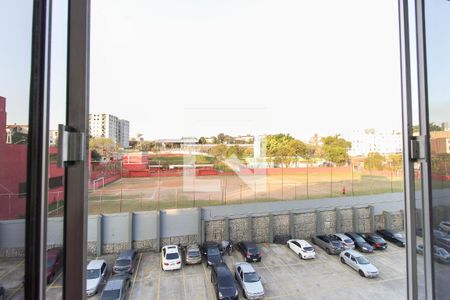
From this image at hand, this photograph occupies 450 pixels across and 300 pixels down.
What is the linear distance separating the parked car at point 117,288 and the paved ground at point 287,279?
76 millimetres

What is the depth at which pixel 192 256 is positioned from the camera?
5.93 feet

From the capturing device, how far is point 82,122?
0.30 meters

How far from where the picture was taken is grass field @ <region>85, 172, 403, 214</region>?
199 cm

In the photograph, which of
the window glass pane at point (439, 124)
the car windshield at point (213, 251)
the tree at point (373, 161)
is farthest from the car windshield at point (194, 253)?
the window glass pane at point (439, 124)

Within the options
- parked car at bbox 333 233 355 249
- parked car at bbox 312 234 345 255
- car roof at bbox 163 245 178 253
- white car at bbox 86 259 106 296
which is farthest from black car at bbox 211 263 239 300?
parked car at bbox 333 233 355 249

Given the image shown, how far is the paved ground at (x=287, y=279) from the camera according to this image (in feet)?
4.78

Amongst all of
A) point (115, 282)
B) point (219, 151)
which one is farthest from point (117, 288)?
point (219, 151)

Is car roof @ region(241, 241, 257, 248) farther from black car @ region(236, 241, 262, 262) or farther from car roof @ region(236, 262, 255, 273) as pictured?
car roof @ region(236, 262, 255, 273)

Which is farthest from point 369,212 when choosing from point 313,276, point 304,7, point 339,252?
point 304,7

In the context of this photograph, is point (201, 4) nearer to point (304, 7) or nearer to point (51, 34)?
point (304, 7)

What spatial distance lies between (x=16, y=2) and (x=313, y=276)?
212 centimetres

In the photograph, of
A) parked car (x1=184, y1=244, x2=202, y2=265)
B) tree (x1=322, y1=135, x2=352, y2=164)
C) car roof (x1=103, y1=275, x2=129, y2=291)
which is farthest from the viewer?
tree (x1=322, y1=135, x2=352, y2=164)

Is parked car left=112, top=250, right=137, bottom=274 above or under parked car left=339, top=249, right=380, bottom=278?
above

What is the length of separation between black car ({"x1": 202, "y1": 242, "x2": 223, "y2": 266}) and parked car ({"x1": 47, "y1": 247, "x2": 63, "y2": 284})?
1698 millimetres
